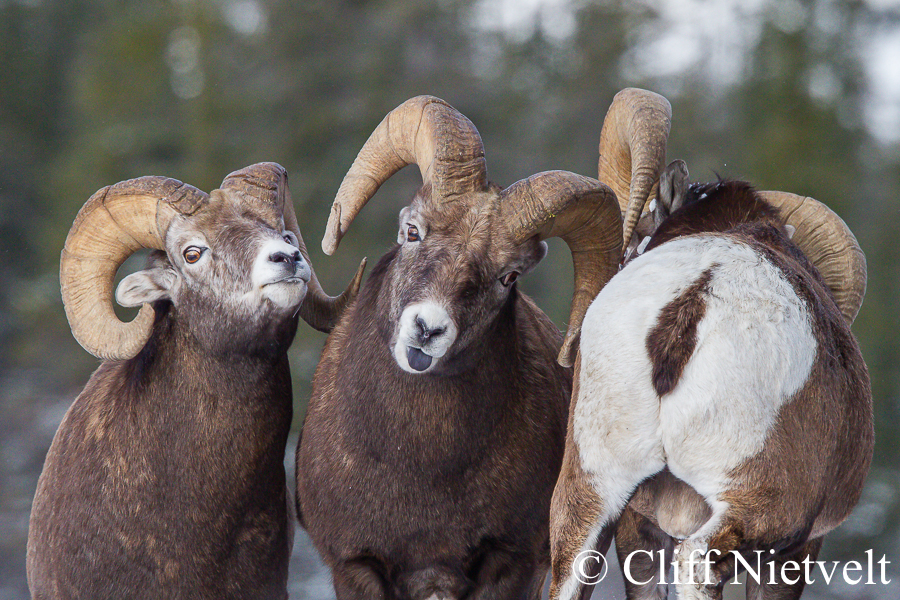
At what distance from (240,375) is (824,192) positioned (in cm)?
1531

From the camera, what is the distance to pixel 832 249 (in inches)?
218

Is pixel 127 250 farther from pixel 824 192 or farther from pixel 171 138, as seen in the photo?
pixel 171 138

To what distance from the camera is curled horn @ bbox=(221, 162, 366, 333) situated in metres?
5.52

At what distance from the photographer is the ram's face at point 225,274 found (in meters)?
4.98

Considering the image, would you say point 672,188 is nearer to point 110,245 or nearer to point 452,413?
point 452,413

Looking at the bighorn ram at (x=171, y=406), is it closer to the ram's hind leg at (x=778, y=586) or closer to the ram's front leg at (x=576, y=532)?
the ram's front leg at (x=576, y=532)

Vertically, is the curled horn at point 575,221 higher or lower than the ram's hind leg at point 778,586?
higher

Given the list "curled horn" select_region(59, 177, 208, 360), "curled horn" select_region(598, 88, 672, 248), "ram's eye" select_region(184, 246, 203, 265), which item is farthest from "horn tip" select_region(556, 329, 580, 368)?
"curled horn" select_region(59, 177, 208, 360)

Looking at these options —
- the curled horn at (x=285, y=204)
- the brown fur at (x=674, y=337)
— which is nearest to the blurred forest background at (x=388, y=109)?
the curled horn at (x=285, y=204)

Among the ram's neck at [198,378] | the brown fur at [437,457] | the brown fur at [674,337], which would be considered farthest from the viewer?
the ram's neck at [198,378]

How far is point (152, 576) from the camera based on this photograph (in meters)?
5.25

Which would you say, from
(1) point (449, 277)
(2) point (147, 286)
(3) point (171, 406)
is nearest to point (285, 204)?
(2) point (147, 286)

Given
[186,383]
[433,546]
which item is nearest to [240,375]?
[186,383]

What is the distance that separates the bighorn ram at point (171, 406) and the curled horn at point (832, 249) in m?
2.86
